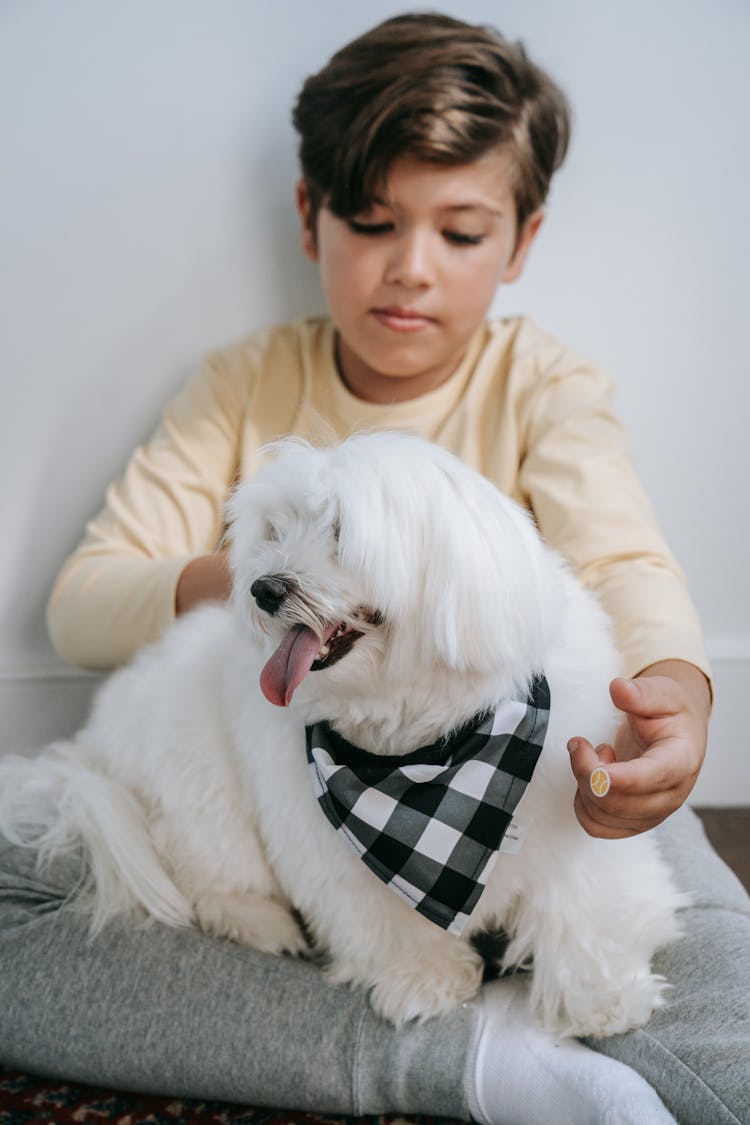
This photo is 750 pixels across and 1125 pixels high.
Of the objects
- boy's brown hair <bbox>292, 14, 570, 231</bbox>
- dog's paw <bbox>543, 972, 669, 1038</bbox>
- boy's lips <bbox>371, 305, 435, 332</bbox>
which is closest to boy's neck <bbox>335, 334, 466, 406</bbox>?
boy's lips <bbox>371, 305, 435, 332</bbox>

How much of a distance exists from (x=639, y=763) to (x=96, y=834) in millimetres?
547

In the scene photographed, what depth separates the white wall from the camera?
1.34 meters

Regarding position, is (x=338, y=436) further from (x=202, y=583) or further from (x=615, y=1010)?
(x=615, y=1010)

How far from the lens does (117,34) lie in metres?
1.35

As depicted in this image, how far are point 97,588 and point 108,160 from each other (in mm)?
672

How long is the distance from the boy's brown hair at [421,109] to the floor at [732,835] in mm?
978

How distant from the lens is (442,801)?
2.61 ft

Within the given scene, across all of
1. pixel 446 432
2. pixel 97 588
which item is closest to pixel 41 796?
pixel 97 588

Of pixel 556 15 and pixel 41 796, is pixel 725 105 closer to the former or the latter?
pixel 556 15

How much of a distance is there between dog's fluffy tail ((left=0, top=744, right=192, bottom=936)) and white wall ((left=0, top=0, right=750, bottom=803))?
0.59 meters

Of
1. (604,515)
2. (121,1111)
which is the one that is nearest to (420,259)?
(604,515)

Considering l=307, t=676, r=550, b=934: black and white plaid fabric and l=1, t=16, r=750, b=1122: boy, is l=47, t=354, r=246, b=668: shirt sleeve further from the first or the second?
l=307, t=676, r=550, b=934: black and white plaid fabric

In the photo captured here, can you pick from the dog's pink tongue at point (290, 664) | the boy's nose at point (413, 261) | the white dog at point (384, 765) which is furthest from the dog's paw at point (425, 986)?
the boy's nose at point (413, 261)

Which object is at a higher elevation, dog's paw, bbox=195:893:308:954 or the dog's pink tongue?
the dog's pink tongue
